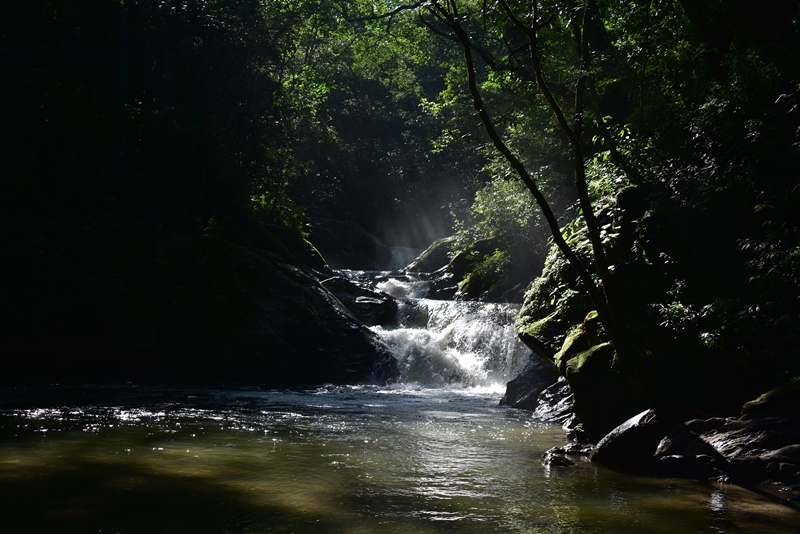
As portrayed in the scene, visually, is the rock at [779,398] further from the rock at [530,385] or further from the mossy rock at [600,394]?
the rock at [530,385]

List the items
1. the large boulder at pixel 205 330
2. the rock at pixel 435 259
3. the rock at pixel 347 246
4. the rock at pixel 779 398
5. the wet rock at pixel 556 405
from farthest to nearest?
the rock at pixel 347 246 → the rock at pixel 435 259 → the large boulder at pixel 205 330 → the wet rock at pixel 556 405 → the rock at pixel 779 398

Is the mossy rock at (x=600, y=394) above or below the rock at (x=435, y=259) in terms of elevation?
below

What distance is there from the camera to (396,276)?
27.6 m

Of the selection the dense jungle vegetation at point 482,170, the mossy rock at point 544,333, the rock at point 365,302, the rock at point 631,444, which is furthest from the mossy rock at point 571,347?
the rock at point 365,302

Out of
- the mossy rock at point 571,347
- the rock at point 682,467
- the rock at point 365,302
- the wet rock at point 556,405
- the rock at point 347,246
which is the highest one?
the rock at point 347,246

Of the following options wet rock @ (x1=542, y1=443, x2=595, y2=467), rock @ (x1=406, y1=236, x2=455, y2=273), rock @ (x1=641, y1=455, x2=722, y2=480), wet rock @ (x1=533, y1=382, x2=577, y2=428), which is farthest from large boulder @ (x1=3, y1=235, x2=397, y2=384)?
rock @ (x1=406, y1=236, x2=455, y2=273)

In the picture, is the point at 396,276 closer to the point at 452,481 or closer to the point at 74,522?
the point at 452,481

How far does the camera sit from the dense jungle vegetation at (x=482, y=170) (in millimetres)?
7562

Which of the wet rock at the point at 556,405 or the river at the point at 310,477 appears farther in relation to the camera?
the wet rock at the point at 556,405

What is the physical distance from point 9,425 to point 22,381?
208 inches

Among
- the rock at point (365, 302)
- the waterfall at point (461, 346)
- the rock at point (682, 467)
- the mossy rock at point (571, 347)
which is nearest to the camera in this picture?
the rock at point (682, 467)

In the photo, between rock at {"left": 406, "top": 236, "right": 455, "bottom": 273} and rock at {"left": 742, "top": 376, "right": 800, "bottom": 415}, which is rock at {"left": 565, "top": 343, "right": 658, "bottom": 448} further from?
rock at {"left": 406, "top": 236, "right": 455, "bottom": 273}

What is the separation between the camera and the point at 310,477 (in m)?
5.77

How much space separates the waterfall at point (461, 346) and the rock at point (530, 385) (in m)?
3.36
